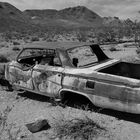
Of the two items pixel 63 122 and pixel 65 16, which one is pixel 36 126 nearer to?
pixel 63 122

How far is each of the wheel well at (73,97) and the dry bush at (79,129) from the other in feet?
2.68

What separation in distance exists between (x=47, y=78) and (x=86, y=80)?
1053 millimetres

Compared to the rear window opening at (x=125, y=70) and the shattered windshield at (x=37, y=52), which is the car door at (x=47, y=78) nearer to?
the shattered windshield at (x=37, y=52)

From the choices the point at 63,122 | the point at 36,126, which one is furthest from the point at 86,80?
the point at 36,126

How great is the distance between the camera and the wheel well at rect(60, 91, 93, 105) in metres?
5.36

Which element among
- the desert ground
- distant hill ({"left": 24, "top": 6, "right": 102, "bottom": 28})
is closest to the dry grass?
the desert ground

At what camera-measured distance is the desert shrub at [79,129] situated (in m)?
4.25

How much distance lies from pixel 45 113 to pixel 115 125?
1611 mm

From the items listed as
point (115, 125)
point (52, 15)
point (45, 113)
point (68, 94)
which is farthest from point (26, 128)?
point (52, 15)

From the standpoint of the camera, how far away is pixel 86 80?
475 cm

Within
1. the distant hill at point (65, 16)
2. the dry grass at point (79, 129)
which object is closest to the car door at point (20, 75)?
the dry grass at point (79, 129)

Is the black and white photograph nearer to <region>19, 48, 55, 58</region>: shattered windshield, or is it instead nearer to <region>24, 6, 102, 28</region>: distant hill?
<region>19, 48, 55, 58</region>: shattered windshield

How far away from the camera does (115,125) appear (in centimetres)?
464

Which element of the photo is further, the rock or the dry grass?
the rock
